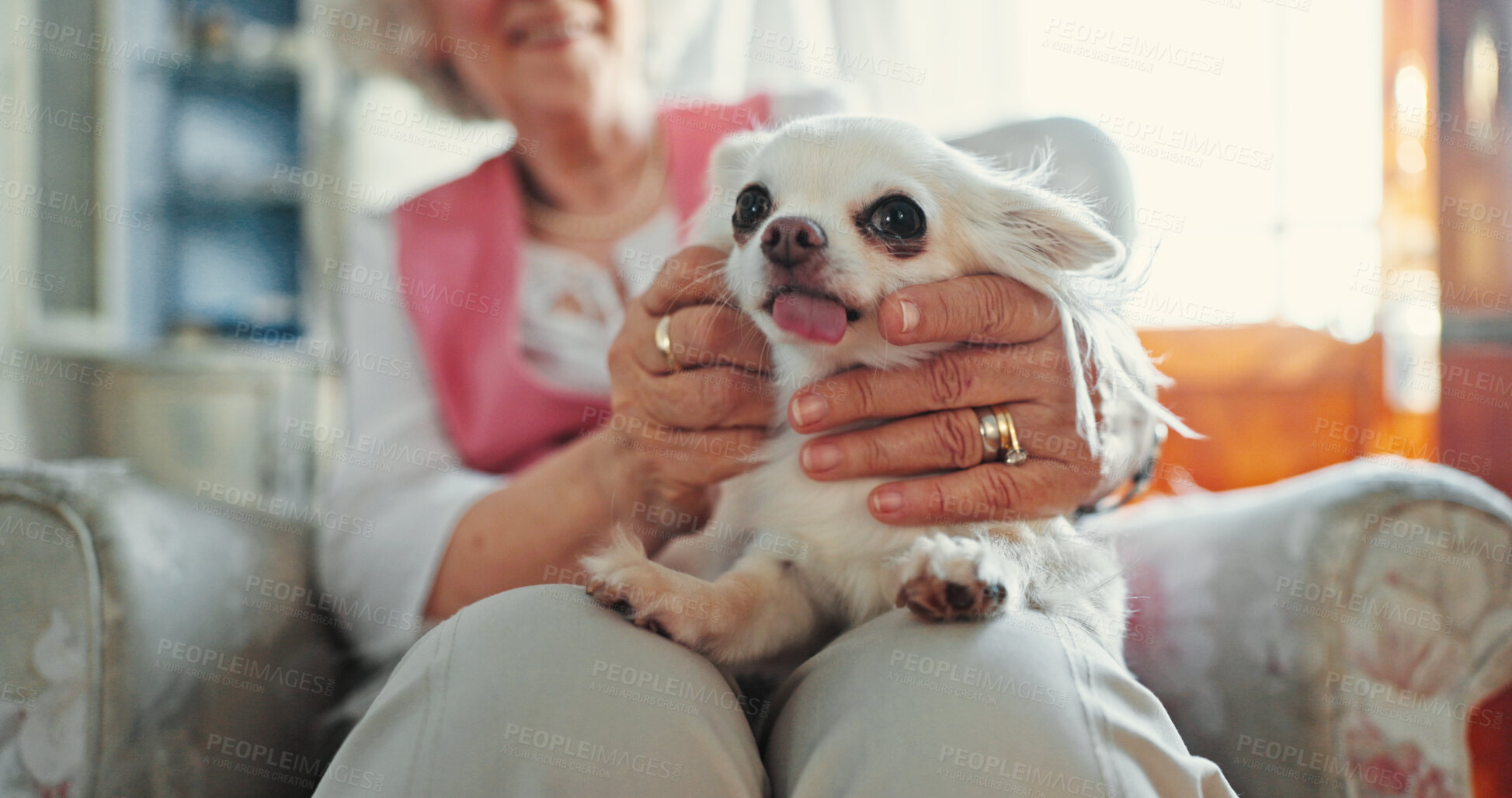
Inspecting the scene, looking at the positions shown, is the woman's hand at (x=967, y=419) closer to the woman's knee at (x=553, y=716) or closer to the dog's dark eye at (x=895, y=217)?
the dog's dark eye at (x=895, y=217)

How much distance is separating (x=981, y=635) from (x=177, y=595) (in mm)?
902

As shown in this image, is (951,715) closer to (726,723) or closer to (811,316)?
(726,723)

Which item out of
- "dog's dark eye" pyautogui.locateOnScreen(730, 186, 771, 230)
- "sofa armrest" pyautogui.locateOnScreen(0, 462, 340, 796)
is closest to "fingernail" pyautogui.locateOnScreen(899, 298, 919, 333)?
"dog's dark eye" pyautogui.locateOnScreen(730, 186, 771, 230)

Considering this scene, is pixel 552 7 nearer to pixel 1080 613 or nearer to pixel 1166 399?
pixel 1080 613

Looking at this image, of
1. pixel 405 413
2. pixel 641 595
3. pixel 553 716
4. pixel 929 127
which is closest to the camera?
pixel 553 716

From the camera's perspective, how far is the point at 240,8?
A: 13.1 feet

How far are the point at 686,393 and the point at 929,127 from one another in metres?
0.92

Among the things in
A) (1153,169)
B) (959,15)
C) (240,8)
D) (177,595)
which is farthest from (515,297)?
(240,8)

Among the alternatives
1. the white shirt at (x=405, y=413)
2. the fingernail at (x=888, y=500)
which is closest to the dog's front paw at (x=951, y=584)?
Result: the fingernail at (x=888, y=500)

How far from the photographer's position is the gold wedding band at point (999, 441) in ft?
3.40

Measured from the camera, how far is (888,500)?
0.99m

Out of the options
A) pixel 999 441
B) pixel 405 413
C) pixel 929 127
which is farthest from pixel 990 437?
pixel 405 413

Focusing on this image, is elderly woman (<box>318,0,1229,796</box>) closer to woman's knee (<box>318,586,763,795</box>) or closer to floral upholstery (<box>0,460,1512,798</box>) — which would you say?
woman's knee (<box>318,586,763,795</box>)

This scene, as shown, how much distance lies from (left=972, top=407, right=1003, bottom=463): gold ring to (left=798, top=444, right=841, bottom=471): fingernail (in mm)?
170
